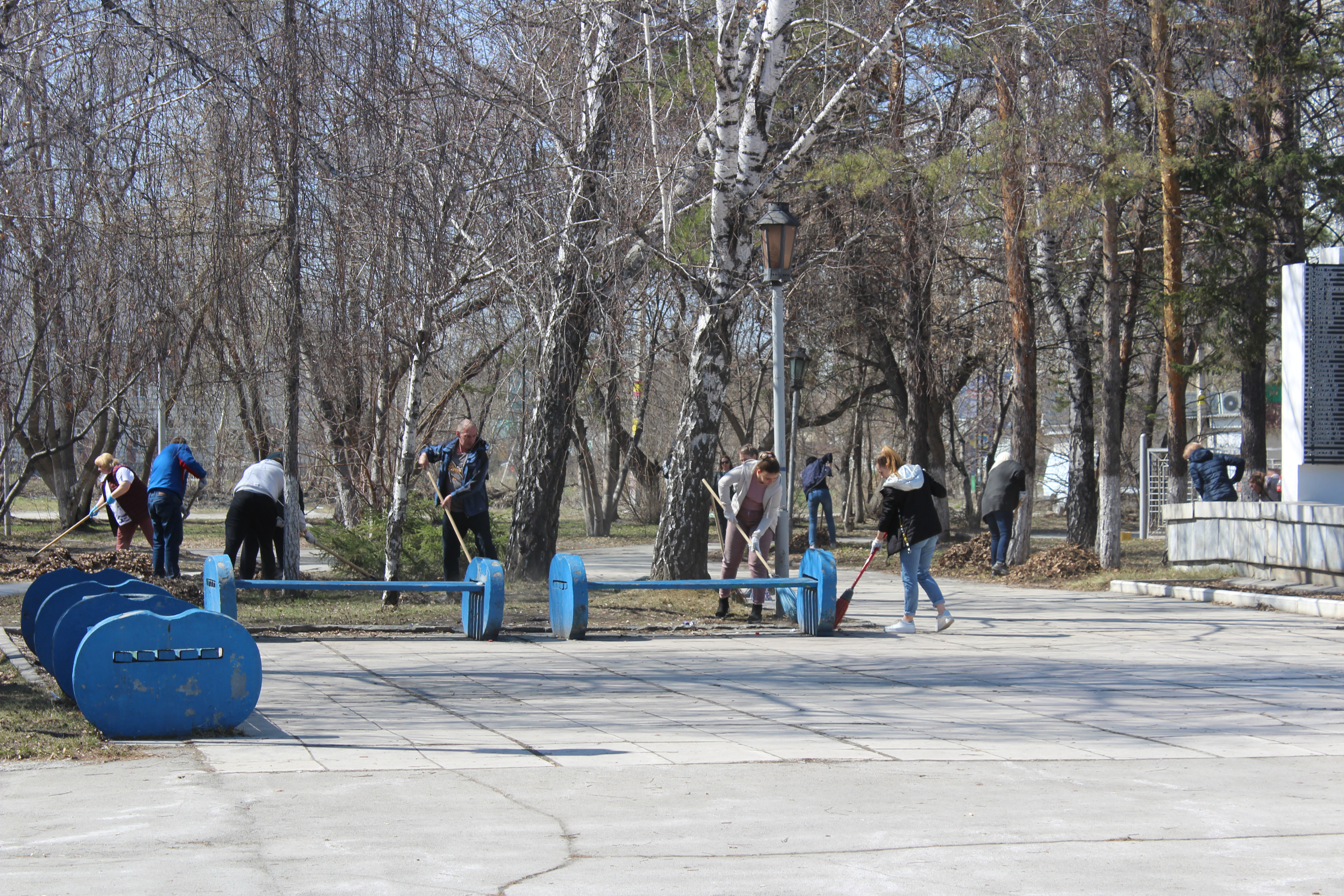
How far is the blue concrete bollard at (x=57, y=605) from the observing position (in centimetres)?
756

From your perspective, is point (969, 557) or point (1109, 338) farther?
point (969, 557)

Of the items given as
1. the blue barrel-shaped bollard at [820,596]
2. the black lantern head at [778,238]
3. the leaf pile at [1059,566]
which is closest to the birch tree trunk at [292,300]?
the black lantern head at [778,238]

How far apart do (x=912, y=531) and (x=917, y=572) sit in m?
0.40

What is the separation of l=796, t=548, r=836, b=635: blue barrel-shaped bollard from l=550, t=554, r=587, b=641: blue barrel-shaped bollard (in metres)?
1.98

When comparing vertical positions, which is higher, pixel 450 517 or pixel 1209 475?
pixel 1209 475

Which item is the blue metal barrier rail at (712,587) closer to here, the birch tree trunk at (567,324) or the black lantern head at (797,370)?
the birch tree trunk at (567,324)

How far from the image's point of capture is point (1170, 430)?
20.4m

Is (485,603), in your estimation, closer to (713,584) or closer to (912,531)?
(713,584)

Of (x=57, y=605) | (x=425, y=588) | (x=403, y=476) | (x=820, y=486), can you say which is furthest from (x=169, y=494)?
(x=820, y=486)

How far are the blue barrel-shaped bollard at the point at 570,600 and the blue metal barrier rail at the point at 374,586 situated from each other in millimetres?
712

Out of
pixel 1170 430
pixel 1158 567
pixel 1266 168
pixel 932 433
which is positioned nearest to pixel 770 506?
pixel 1158 567

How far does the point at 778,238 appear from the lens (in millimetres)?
11609

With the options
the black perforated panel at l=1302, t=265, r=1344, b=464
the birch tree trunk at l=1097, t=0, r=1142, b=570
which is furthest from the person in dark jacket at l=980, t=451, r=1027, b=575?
the black perforated panel at l=1302, t=265, r=1344, b=464

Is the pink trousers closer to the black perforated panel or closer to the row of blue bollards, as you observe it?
the row of blue bollards
